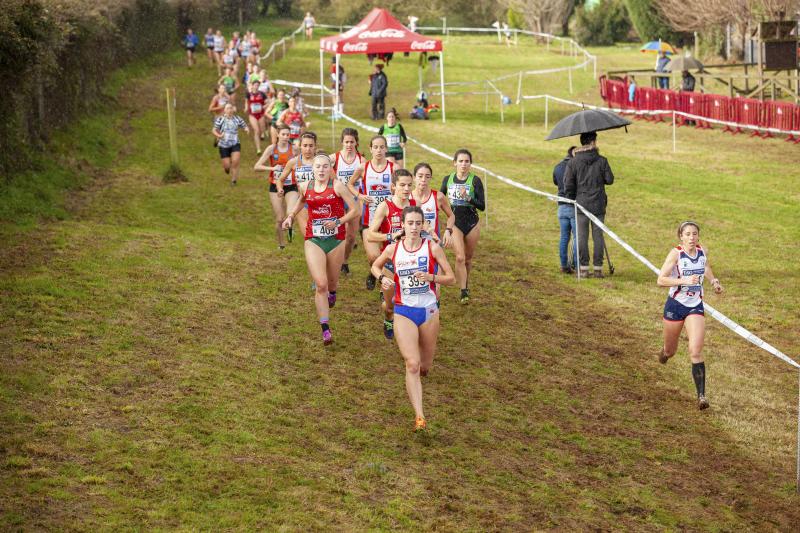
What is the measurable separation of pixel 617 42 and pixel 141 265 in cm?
6725

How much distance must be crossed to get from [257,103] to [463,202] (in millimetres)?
14496

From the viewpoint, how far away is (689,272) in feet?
37.2

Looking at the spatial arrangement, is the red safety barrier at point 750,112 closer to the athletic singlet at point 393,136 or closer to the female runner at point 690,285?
the athletic singlet at point 393,136

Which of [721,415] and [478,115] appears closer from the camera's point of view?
[721,415]

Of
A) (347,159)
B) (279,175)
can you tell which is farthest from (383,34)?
(347,159)

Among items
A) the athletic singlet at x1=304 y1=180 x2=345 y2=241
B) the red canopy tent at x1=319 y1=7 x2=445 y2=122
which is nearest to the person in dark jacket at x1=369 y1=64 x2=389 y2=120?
the red canopy tent at x1=319 y1=7 x2=445 y2=122

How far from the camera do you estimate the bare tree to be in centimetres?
7550

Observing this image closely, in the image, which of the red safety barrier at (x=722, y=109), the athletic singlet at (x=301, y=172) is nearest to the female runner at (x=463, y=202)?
the athletic singlet at (x=301, y=172)

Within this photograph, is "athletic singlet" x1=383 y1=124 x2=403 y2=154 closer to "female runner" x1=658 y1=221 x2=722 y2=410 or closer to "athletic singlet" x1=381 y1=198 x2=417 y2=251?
"athletic singlet" x1=381 y1=198 x2=417 y2=251

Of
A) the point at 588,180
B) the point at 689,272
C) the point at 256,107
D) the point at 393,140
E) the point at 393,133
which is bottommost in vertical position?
the point at 689,272

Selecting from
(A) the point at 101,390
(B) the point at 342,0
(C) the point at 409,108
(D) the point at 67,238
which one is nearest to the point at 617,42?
(B) the point at 342,0

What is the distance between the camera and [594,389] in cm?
1210

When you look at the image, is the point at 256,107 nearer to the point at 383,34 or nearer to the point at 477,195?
the point at 383,34

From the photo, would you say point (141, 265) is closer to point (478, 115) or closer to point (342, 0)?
point (478, 115)
